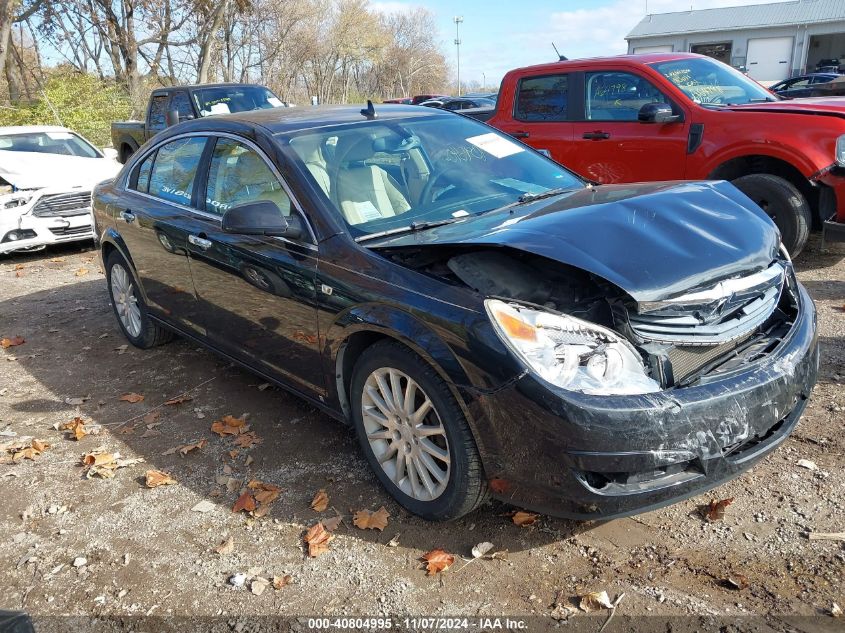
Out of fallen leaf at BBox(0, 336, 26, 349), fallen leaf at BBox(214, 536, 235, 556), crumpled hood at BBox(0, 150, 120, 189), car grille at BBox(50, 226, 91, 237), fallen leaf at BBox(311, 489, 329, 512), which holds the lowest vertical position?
fallen leaf at BBox(0, 336, 26, 349)

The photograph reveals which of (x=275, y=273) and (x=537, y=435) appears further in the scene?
(x=275, y=273)

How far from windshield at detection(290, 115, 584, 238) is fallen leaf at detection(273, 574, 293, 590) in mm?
1517

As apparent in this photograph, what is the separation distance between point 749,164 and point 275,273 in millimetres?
4705

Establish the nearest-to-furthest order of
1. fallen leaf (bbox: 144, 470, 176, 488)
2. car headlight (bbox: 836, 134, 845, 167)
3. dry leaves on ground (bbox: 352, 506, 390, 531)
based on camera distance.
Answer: dry leaves on ground (bbox: 352, 506, 390, 531) < fallen leaf (bbox: 144, 470, 176, 488) < car headlight (bbox: 836, 134, 845, 167)

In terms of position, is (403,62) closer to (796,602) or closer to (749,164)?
(749,164)

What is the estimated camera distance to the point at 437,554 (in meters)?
2.83

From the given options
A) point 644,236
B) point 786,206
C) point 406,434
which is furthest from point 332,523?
point 786,206

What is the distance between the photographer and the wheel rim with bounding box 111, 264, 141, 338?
5.37 meters

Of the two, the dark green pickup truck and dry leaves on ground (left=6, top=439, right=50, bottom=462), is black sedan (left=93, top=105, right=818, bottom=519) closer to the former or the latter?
dry leaves on ground (left=6, top=439, right=50, bottom=462)

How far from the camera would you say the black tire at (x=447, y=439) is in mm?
2695

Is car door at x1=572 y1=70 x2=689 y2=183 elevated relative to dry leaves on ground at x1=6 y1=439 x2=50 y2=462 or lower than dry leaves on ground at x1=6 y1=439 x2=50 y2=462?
elevated

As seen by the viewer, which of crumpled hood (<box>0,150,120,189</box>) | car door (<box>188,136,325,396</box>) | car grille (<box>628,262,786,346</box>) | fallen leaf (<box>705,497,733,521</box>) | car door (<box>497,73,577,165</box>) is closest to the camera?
car grille (<box>628,262,786,346</box>)

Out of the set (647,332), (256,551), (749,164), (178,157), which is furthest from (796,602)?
(749,164)

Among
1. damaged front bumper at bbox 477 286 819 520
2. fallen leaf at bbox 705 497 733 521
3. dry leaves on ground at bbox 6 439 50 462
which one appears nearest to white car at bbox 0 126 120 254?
dry leaves on ground at bbox 6 439 50 462
